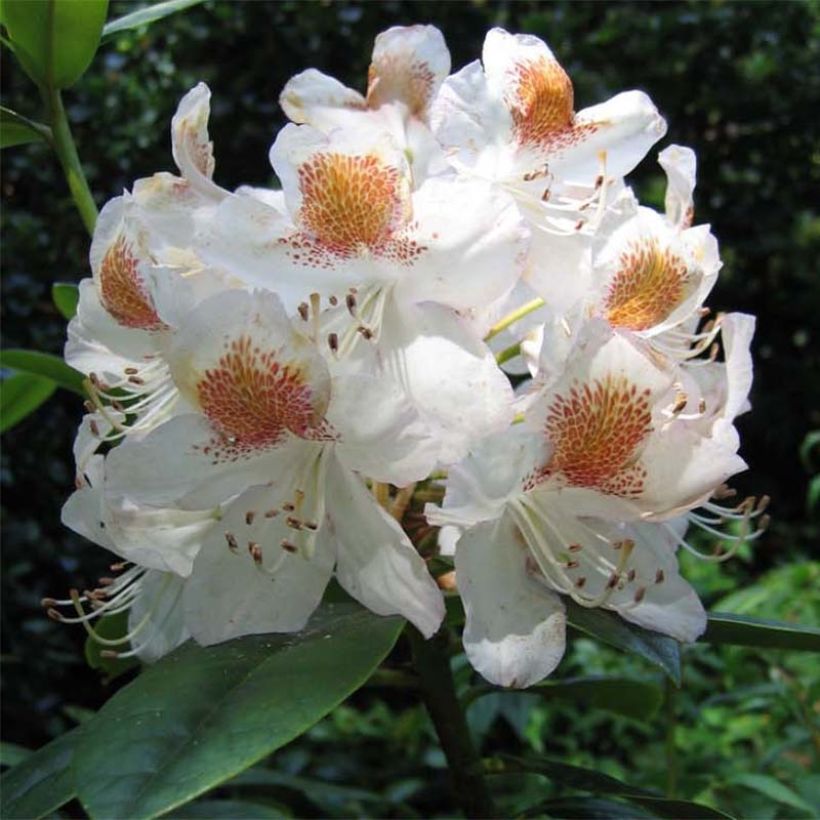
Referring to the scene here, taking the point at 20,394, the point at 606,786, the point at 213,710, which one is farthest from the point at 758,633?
the point at 20,394

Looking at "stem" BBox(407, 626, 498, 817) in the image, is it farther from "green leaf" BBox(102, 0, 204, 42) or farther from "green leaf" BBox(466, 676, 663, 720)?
"green leaf" BBox(102, 0, 204, 42)

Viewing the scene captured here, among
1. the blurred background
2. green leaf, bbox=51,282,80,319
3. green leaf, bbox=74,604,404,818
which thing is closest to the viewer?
green leaf, bbox=74,604,404,818

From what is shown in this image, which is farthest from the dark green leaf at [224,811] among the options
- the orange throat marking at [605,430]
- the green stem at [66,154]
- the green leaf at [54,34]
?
the green leaf at [54,34]

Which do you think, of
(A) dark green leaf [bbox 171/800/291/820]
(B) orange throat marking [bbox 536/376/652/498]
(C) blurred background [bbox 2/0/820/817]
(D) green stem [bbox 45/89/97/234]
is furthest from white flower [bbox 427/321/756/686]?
(C) blurred background [bbox 2/0/820/817]

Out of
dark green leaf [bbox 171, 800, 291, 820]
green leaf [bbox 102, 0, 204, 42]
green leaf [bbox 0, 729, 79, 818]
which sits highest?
green leaf [bbox 102, 0, 204, 42]

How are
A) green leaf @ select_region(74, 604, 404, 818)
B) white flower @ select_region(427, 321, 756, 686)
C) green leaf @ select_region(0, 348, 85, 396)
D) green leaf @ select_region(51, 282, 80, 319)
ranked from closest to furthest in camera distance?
green leaf @ select_region(74, 604, 404, 818)
white flower @ select_region(427, 321, 756, 686)
green leaf @ select_region(0, 348, 85, 396)
green leaf @ select_region(51, 282, 80, 319)

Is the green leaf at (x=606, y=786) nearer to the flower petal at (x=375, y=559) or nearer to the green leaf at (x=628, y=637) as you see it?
the green leaf at (x=628, y=637)

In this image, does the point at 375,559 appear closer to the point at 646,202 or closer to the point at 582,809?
the point at 582,809
